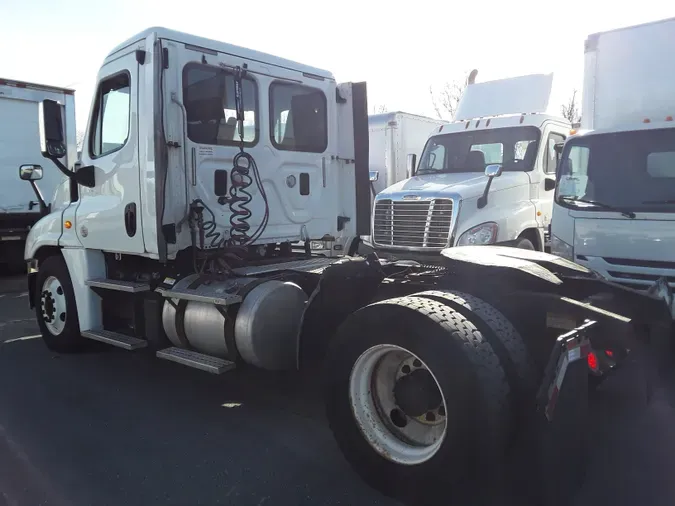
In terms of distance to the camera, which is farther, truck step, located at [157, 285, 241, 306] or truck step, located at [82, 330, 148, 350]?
truck step, located at [82, 330, 148, 350]

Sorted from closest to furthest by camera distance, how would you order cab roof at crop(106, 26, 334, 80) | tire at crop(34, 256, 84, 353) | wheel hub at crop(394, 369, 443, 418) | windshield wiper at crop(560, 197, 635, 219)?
wheel hub at crop(394, 369, 443, 418) → cab roof at crop(106, 26, 334, 80) → windshield wiper at crop(560, 197, 635, 219) → tire at crop(34, 256, 84, 353)

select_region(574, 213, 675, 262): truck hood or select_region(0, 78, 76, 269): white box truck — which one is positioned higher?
select_region(0, 78, 76, 269): white box truck

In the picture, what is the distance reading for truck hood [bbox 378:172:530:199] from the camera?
24.8 ft

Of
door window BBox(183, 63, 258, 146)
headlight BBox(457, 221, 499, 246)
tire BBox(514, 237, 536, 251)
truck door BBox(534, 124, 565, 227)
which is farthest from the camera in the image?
truck door BBox(534, 124, 565, 227)

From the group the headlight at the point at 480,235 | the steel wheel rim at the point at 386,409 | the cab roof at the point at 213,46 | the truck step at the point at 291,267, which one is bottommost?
the steel wheel rim at the point at 386,409

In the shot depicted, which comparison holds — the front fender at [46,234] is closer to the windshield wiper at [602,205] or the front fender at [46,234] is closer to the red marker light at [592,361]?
the red marker light at [592,361]

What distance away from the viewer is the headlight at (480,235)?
7.37 metres

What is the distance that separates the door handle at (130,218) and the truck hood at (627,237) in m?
4.42

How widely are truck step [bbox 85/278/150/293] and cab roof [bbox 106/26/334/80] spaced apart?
6.69 ft

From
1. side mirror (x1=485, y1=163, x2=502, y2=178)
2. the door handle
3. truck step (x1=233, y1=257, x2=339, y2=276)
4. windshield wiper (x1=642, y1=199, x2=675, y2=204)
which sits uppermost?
side mirror (x1=485, y1=163, x2=502, y2=178)

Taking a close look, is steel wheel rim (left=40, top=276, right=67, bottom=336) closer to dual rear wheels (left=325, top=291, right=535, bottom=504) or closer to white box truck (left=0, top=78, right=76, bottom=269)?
dual rear wheels (left=325, top=291, right=535, bottom=504)

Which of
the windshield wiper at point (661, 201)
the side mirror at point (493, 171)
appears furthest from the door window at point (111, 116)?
the windshield wiper at point (661, 201)

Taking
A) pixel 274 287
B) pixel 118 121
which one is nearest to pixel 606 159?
pixel 274 287

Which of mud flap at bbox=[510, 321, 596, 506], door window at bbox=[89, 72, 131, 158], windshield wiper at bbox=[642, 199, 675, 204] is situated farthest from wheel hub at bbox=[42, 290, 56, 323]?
windshield wiper at bbox=[642, 199, 675, 204]
